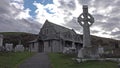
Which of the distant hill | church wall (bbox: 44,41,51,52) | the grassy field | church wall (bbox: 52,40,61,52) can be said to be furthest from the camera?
the distant hill

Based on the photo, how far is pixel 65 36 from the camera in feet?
210

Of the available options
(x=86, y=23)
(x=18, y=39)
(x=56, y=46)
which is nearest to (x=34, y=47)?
(x=56, y=46)

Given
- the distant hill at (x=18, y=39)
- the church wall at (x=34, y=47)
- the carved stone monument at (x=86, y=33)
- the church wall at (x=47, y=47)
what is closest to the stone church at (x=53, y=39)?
the church wall at (x=47, y=47)

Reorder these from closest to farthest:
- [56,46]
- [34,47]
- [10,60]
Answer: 1. [10,60]
2. [56,46]
3. [34,47]

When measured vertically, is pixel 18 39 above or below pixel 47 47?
above

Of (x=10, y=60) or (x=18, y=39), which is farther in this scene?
(x=18, y=39)

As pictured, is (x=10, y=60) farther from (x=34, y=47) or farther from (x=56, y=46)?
(x=34, y=47)

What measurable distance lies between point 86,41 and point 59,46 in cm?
3153

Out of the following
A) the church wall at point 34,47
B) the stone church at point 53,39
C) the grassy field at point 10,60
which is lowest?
the grassy field at point 10,60

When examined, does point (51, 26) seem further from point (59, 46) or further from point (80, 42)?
point (80, 42)

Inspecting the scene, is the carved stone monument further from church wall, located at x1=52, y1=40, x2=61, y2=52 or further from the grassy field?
church wall, located at x1=52, y1=40, x2=61, y2=52

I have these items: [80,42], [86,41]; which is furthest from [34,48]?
[86,41]

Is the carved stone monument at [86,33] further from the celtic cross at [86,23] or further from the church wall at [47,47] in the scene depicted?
the church wall at [47,47]

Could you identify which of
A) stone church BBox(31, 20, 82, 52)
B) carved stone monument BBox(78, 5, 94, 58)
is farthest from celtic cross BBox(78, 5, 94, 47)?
stone church BBox(31, 20, 82, 52)
